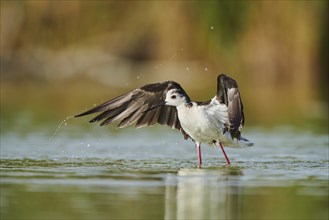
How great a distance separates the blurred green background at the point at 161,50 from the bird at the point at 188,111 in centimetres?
734

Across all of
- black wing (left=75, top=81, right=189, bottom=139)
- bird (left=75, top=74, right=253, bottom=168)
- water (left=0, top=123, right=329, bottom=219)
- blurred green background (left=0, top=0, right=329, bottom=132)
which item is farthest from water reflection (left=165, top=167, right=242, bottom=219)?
blurred green background (left=0, top=0, right=329, bottom=132)

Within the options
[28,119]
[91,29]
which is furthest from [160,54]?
[28,119]

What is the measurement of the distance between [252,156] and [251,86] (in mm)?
14476

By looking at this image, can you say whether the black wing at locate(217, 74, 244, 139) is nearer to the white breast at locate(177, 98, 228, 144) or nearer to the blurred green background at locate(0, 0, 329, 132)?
the white breast at locate(177, 98, 228, 144)

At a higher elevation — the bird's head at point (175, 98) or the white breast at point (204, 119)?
the bird's head at point (175, 98)

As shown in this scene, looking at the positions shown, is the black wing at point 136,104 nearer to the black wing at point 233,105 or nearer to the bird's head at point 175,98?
the bird's head at point 175,98

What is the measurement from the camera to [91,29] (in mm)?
28266

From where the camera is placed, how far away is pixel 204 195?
343 inches

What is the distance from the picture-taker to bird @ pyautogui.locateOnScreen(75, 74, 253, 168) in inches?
439

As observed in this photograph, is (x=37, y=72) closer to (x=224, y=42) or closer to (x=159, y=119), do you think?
(x=224, y=42)

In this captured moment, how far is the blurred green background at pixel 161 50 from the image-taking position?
70.5ft

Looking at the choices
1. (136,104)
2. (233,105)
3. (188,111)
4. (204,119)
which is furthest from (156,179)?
(136,104)

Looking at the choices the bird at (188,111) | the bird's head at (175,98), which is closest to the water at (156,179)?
the bird at (188,111)

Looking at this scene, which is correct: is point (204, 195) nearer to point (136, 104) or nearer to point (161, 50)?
point (136, 104)
